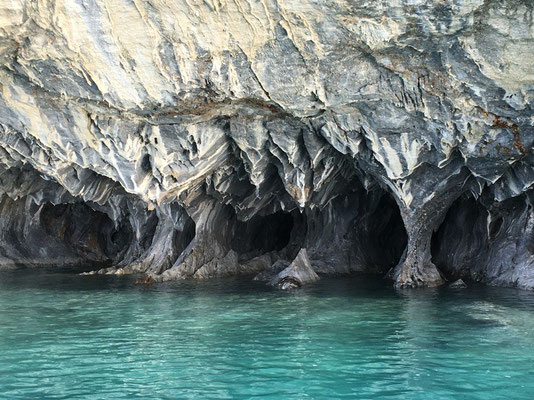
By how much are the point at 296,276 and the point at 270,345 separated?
929 cm

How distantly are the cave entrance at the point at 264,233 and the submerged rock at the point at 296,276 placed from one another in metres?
5.68

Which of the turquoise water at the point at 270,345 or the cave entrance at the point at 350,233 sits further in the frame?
the cave entrance at the point at 350,233

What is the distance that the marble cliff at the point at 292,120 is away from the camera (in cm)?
1416

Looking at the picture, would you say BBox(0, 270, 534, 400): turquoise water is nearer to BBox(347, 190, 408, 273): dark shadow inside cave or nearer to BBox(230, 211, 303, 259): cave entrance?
BBox(347, 190, 408, 273): dark shadow inside cave

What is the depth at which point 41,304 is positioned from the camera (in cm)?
1659

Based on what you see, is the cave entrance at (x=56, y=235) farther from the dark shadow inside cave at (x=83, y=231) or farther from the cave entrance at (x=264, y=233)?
the cave entrance at (x=264, y=233)

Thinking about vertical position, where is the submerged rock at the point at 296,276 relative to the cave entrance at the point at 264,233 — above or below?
below

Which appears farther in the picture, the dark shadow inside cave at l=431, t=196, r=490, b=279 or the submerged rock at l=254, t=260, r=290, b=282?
the dark shadow inside cave at l=431, t=196, r=490, b=279

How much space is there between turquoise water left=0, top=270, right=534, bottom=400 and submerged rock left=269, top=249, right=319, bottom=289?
1421 millimetres

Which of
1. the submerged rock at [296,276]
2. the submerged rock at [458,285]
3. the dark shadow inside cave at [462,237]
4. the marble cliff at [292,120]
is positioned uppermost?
the marble cliff at [292,120]

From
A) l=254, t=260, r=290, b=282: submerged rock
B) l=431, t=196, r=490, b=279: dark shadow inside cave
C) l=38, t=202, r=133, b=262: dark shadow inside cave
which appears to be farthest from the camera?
l=38, t=202, r=133, b=262: dark shadow inside cave

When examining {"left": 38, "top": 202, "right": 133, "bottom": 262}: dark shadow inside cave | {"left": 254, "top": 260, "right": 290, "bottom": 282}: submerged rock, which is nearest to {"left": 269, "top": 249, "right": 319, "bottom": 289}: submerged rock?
{"left": 254, "top": 260, "right": 290, "bottom": 282}: submerged rock

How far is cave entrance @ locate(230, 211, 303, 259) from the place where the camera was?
27.5 meters

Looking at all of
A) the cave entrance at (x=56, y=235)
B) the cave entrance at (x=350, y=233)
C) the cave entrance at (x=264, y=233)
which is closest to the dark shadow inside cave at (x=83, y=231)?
the cave entrance at (x=56, y=235)
